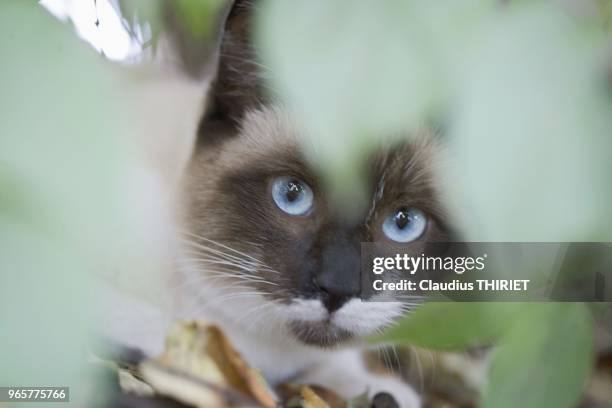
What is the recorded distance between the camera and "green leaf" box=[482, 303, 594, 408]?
113cm

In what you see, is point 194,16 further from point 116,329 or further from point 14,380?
point 14,380

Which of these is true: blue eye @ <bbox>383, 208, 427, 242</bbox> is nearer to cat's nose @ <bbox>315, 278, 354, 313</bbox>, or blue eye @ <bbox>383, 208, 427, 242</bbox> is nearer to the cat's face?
the cat's face

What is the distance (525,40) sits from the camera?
114 cm

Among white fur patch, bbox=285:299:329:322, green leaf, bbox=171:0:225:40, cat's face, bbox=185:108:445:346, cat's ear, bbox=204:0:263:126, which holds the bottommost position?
white fur patch, bbox=285:299:329:322

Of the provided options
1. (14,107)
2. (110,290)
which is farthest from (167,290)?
(14,107)

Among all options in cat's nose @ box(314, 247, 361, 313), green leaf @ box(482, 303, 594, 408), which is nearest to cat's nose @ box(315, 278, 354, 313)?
cat's nose @ box(314, 247, 361, 313)

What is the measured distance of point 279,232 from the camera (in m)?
1.16

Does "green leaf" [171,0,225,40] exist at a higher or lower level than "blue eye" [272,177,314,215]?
higher

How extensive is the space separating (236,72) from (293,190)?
233 millimetres

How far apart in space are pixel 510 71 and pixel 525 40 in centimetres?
6

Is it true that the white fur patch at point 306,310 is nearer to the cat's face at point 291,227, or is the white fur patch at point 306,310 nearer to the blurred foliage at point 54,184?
the cat's face at point 291,227

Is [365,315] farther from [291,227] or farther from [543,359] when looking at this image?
[543,359]

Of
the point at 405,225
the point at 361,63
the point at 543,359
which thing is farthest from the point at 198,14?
the point at 543,359

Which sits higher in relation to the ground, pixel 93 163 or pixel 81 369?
pixel 93 163
